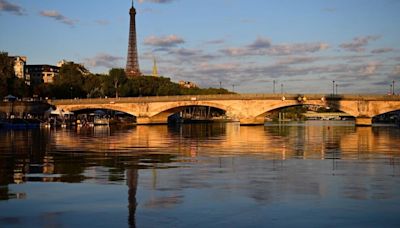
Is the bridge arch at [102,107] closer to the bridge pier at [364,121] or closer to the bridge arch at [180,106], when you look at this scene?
the bridge arch at [180,106]

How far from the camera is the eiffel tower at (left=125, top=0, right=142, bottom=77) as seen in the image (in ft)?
563

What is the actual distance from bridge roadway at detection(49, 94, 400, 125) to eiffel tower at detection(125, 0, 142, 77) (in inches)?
2291

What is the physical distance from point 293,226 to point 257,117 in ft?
303

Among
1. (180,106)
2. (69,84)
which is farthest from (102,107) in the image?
(69,84)

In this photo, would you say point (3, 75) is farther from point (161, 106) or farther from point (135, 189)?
point (135, 189)

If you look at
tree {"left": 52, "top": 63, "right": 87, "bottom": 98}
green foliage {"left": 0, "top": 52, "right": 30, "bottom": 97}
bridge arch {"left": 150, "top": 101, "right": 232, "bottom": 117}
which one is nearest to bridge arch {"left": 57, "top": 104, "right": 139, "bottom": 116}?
bridge arch {"left": 150, "top": 101, "right": 232, "bottom": 117}

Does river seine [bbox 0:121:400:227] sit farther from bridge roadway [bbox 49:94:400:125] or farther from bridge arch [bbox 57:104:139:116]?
bridge arch [bbox 57:104:139:116]

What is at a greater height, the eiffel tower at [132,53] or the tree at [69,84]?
the eiffel tower at [132,53]

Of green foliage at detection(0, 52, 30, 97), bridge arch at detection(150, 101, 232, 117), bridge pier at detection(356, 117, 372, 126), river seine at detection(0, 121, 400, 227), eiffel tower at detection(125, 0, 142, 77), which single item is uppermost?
eiffel tower at detection(125, 0, 142, 77)

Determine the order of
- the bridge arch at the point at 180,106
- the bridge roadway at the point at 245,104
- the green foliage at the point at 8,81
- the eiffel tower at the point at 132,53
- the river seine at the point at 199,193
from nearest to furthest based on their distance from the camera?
1. the river seine at the point at 199,193
2. the bridge roadway at the point at 245,104
3. the bridge arch at the point at 180,106
4. the green foliage at the point at 8,81
5. the eiffel tower at the point at 132,53

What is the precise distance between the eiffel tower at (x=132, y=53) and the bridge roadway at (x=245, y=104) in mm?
58194

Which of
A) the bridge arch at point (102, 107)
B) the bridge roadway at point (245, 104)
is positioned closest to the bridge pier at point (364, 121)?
the bridge roadway at point (245, 104)

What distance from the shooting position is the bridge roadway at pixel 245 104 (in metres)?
94.9

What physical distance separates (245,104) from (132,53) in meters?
Answer: 79.9
